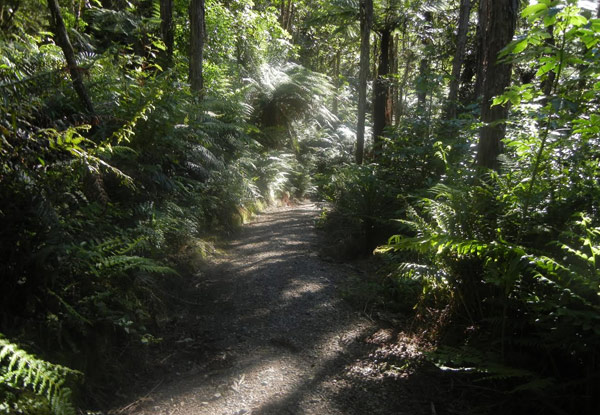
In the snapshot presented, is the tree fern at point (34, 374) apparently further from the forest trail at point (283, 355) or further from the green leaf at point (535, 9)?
the green leaf at point (535, 9)

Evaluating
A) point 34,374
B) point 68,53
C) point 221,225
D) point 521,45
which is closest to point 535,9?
point 521,45

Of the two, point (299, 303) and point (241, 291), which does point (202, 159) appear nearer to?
point (241, 291)

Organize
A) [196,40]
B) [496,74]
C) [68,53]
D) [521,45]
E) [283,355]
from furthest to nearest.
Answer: [196,40] → [496,74] → [68,53] → [283,355] → [521,45]

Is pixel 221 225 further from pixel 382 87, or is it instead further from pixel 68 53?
pixel 382 87

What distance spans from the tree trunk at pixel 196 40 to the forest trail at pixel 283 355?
4197 millimetres

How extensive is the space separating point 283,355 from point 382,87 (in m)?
10.9

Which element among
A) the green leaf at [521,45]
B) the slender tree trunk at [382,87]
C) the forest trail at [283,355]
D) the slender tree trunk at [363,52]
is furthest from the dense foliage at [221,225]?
the slender tree trunk at [382,87]

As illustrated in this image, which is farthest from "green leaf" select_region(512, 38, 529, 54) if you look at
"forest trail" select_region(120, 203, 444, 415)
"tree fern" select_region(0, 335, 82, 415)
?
"tree fern" select_region(0, 335, 82, 415)

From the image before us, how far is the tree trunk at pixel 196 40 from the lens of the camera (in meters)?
7.74

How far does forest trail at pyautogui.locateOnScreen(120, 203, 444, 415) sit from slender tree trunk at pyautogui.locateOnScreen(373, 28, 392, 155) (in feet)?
28.5

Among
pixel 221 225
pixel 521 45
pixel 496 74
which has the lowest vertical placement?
pixel 221 225

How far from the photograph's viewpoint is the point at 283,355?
364 cm

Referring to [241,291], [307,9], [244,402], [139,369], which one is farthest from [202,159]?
[307,9]

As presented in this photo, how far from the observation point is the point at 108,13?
9.20 m
